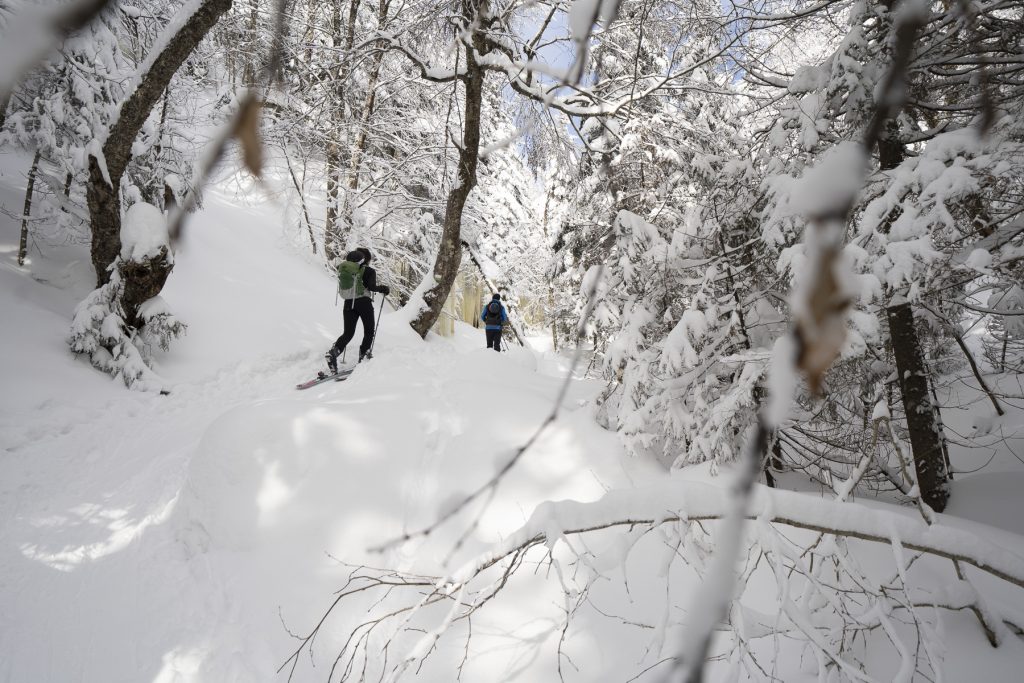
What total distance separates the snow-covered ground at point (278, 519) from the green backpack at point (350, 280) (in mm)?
1322

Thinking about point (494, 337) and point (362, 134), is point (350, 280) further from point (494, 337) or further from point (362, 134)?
point (362, 134)

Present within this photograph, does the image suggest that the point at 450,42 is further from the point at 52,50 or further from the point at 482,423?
the point at 52,50

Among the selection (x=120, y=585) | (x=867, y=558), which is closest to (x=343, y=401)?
(x=120, y=585)

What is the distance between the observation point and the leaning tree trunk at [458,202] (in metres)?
6.22

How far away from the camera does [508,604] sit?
2.69m

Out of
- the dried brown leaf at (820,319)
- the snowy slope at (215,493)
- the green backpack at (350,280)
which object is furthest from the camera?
the green backpack at (350,280)

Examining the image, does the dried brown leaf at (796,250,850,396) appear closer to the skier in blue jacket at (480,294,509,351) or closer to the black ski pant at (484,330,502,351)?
the skier in blue jacket at (480,294,509,351)

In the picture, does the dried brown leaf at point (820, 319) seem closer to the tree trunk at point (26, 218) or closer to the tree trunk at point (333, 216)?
the tree trunk at point (26, 218)

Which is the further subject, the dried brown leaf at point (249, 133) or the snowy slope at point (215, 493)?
the snowy slope at point (215, 493)

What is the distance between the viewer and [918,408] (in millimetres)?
3547

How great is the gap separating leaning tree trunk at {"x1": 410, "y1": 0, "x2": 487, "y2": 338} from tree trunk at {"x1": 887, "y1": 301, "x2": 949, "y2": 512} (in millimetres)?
4812

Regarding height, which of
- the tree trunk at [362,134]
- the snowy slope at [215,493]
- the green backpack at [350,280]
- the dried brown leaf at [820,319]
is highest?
the tree trunk at [362,134]

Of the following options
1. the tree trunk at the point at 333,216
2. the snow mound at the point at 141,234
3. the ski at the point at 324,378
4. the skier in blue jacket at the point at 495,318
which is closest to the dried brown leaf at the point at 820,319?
the ski at the point at 324,378

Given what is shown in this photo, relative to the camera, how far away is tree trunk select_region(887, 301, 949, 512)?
3449 millimetres
